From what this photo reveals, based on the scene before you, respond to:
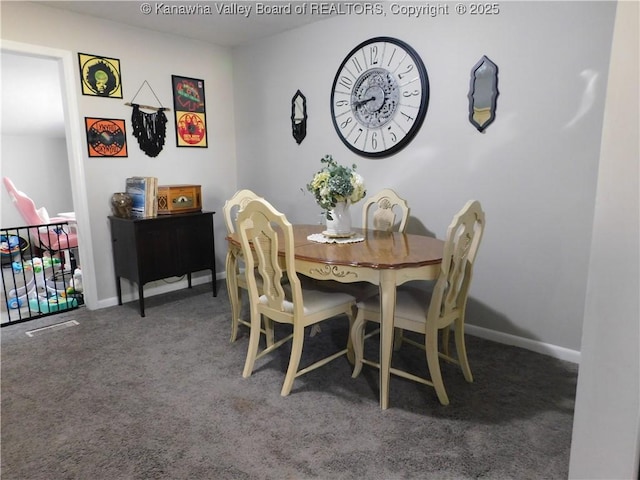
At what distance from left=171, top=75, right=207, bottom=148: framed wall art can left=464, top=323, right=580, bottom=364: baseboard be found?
3.04m

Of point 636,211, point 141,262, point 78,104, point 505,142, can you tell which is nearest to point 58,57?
point 78,104

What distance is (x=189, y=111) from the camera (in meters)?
4.00

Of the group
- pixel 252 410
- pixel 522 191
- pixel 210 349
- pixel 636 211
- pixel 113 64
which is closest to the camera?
pixel 636 211

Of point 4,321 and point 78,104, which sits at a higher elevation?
point 78,104

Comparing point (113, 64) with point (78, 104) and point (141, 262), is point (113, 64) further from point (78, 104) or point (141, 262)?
point (141, 262)

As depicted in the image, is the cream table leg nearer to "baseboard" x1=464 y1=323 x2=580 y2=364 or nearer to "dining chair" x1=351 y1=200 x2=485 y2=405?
"dining chair" x1=351 y1=200 x2=485 y2=405

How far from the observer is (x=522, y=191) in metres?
2.57

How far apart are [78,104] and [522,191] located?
3394mm

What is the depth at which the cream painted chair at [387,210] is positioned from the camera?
2.91m

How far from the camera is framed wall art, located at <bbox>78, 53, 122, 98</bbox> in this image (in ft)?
10.9

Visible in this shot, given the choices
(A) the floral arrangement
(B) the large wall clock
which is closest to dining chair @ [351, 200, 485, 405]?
(A) the floral arrangement

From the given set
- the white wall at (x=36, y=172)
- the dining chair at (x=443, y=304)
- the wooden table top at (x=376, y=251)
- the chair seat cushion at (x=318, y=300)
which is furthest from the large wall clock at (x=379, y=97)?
the white wall at (x=36, y=172)

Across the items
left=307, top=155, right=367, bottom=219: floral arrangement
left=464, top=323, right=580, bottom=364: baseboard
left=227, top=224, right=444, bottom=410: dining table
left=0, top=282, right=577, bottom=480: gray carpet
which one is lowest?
left=0, top=282, right=577, bottom=480: gray carpet

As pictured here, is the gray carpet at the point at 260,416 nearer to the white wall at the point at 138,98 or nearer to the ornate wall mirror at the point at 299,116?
the white wall at the point at 138,98
